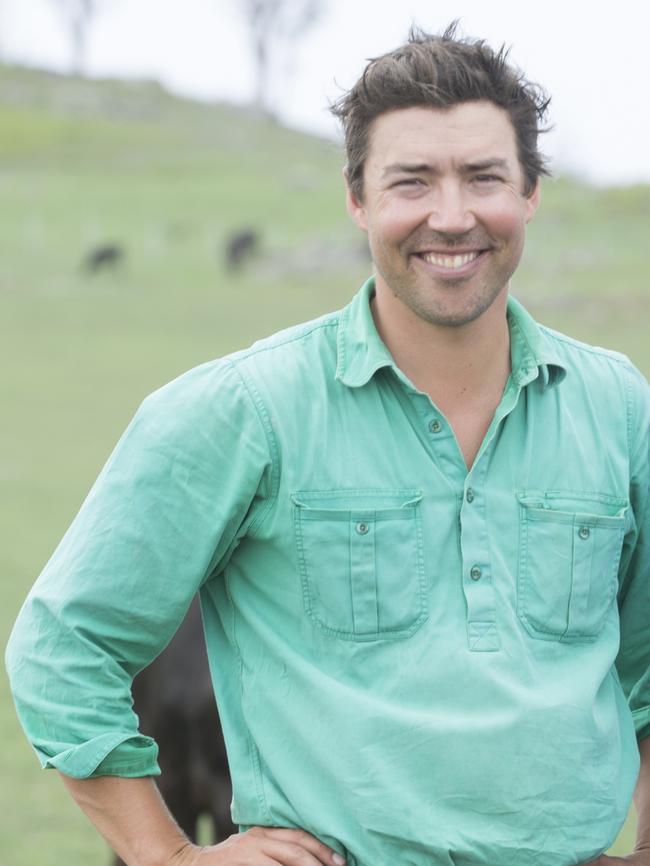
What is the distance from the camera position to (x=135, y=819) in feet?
8.13

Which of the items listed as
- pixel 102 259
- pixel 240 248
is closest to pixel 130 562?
pixel 102 259

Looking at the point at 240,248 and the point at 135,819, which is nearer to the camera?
the point at 135,819

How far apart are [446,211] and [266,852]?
1112 mm

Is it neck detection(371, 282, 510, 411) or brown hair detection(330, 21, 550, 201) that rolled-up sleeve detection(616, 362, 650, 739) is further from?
brown hair detection(330, 21, 550, 201)

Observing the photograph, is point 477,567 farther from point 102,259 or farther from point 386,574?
point 102,259

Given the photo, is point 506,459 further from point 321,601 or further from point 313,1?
point 313,1

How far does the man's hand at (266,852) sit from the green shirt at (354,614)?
0.03m

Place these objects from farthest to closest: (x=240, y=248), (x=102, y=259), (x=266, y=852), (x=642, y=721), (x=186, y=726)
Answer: (x=240, y=248) < (x=102, y=259) < (x=186, y=726) < (x=642, y=721) < (x=266, y=852)

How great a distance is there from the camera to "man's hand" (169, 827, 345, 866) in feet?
7.89

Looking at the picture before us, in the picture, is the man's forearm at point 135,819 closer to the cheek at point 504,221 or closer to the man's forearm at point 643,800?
the man's forearm at point 643,800

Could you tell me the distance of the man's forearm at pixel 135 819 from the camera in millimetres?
2467

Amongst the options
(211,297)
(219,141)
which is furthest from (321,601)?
(219,141)

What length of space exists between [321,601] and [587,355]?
28.3 inches

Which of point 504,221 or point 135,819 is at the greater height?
point 504,221
